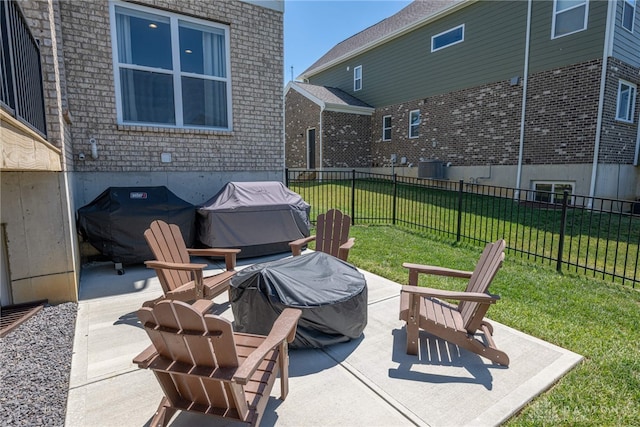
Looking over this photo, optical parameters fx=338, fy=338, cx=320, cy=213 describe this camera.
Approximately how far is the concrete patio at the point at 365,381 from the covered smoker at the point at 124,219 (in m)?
1.82

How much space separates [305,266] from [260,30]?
585 centimetres

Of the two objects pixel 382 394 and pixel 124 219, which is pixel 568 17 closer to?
pixel 382 394

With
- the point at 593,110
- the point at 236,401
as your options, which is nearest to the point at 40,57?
the point at 236,401

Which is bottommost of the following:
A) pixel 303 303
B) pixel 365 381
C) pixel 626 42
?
pixel 365 381

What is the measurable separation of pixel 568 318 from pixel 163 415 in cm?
391

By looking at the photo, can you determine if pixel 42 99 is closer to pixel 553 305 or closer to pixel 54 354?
pixel 54 354

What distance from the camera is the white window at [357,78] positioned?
18.5 meters

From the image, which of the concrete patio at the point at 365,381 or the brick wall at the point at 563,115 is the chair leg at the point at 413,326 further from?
the brick wall at the point at 563,115

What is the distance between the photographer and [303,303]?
2803mm

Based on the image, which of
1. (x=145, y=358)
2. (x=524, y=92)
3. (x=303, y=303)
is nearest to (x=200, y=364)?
(x=145, y=358)

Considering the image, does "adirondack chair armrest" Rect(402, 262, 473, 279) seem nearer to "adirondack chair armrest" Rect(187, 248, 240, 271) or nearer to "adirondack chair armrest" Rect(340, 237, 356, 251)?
"adirondack chair armrest" Rect(340, 237, 356, 251)

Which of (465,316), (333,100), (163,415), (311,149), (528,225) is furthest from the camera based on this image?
(311,149)

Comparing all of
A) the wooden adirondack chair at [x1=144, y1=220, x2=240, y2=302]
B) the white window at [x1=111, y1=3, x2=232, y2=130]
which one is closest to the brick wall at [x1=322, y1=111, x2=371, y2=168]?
the white window at [x1=111, y1=3, x2=232, y2=130]

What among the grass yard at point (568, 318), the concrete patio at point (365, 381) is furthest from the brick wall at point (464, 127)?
the concrete patio at point (365, 381)
